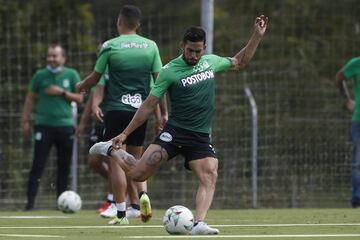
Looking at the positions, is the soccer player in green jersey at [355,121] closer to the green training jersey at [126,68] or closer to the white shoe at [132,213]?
the white shoe at [132,213]

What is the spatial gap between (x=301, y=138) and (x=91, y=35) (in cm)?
547

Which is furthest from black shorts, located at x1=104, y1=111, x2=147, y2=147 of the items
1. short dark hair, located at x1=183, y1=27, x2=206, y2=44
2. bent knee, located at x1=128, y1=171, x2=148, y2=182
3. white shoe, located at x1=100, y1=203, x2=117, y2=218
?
short dark hair, located at x1=183, y1=27, x2=206, y2=44

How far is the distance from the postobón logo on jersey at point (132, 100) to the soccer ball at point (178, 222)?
8.73ft

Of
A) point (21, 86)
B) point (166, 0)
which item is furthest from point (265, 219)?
point (166, 0)

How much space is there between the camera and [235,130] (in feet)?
61.3

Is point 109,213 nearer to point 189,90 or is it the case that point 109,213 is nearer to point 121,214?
point 121,214

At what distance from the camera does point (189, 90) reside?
1094cm

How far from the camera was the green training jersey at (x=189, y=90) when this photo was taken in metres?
10.9

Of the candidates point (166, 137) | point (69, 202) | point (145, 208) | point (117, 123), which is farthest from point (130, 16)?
point (69, 202)

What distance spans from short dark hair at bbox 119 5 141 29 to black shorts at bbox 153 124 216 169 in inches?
82.3

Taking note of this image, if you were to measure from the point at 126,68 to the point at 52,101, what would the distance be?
166 inches

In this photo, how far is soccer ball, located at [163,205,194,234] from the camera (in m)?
10.2

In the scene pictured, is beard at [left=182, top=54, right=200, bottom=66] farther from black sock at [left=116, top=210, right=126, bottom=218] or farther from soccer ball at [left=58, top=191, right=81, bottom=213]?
soccer ball at [left=58, top=191, right=81, bottom=213]

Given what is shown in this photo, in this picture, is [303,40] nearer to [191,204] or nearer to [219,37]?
[219,37]
